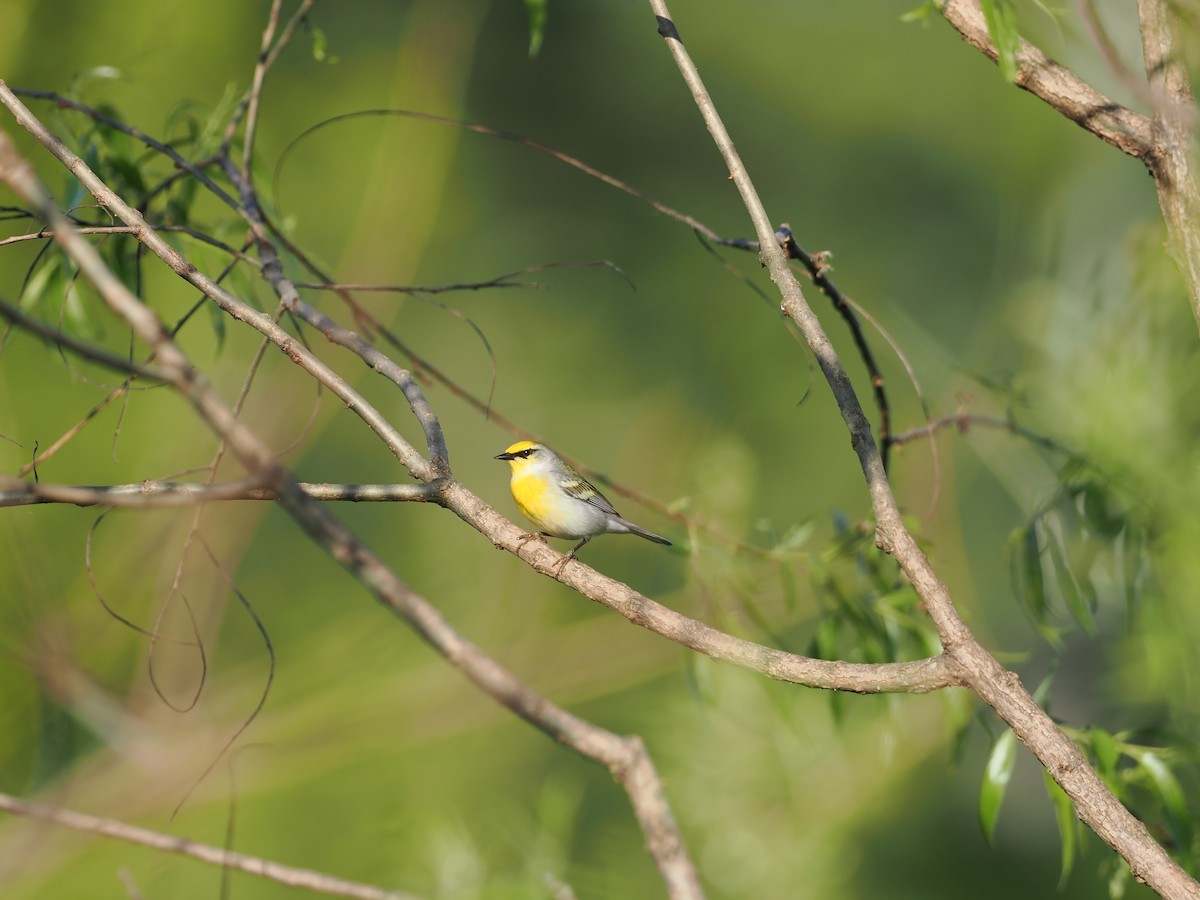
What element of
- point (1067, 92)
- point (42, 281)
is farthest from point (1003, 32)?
point (42, 281)

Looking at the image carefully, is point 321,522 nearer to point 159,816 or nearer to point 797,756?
point 159,816

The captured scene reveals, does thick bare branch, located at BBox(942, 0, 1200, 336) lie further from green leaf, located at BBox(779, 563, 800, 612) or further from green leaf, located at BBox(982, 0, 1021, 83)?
green leaf, located at BBox(779, 563, 800, 612)

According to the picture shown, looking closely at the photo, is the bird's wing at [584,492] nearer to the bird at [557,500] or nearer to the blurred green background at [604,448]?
the bird at [557,500]

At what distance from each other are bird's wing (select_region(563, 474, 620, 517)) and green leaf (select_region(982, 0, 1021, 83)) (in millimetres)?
1687

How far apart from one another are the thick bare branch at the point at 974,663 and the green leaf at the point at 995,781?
43cm

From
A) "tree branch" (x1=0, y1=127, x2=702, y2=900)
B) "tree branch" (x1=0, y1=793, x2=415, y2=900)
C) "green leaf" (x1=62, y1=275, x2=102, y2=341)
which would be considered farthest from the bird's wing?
"tree branch" (x1=0, y1=127, x2=702, y2=900)

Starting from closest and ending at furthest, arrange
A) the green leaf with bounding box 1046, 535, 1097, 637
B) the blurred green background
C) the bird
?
the green leaf with bounding box 1046, 535, 1097, 637 < the blurred green background < the bird

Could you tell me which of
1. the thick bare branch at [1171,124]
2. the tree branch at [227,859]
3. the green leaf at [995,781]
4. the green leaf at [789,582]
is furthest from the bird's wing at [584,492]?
the tree branch at [227,859]

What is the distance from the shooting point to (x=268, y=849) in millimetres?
2836

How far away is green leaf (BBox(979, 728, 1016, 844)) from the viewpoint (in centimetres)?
128

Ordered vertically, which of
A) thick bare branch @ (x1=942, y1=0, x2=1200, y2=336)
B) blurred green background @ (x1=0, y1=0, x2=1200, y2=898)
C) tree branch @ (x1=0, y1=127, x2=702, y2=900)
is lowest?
blurred green background @ (x1=0, y1=0, x2=1200, y2=898)

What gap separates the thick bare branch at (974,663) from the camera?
0.82 metres

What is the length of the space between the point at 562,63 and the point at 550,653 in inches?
123

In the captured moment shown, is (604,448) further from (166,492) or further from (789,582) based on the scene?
(166,492)
